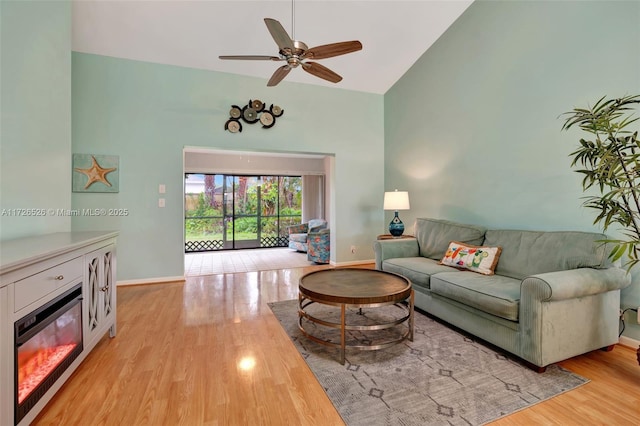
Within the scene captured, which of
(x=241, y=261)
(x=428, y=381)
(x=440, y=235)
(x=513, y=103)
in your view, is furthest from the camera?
(x=241, y=261)

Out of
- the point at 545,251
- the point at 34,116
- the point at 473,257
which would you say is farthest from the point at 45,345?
the point at 545,251

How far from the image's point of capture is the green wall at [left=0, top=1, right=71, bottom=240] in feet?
6.76

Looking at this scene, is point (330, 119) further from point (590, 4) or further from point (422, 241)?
point (590, 4)

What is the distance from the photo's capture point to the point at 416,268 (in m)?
3.09

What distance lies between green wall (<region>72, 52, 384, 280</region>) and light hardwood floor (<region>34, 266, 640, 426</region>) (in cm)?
150

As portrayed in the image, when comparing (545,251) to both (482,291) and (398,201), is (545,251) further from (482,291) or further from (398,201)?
(398,201)

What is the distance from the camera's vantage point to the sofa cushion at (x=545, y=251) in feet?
7.39

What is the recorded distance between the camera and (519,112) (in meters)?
3.17

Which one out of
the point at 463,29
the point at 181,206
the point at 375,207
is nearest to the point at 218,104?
the point at 181,206

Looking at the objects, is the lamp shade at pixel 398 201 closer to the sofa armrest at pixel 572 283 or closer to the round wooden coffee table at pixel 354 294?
the round wooden coffee table at pixel 354 294

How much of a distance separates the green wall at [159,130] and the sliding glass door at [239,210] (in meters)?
3.36

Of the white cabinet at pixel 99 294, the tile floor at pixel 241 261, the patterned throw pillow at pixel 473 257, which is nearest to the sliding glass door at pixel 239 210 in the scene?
the tile floor at pixel 241 261

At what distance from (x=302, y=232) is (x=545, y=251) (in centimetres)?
574

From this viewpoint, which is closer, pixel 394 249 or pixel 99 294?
pixel 99 294
